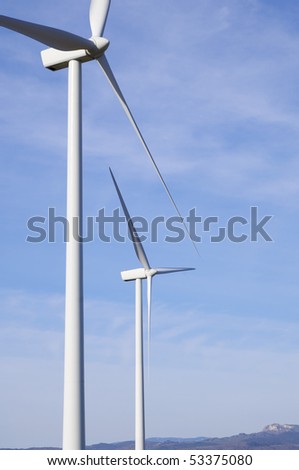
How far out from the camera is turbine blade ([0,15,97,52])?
26203mm

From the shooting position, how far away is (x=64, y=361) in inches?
947

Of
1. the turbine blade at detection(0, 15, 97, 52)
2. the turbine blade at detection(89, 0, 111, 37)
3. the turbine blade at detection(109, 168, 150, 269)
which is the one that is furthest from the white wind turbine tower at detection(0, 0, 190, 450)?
the turbine blade at detection(109, 168, 150, 269)

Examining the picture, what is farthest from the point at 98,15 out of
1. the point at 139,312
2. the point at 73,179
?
the point at 139,312

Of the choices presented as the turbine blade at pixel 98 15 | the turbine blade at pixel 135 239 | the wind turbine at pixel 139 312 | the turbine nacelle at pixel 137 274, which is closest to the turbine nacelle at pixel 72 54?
the turbine blade at pixel 98 15

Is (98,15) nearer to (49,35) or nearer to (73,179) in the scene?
(49,35)

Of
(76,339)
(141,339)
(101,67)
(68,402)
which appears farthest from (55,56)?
(141,339)

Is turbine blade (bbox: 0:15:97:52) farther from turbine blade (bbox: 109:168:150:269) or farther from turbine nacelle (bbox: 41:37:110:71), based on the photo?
turbine blade (bbox: 109:168:150:269)

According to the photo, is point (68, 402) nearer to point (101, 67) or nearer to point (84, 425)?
point (84, 425)

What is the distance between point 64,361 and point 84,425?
200 centimetres

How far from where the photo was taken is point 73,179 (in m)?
25.2

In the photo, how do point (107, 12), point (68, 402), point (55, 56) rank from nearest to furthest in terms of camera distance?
point (68, 402)
point (55, 56)
point (107, 12)

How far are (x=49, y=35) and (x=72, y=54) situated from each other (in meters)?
1.18

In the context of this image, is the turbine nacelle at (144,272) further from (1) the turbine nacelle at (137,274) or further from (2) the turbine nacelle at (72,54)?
(2) the turbine nacelle at (72,54)

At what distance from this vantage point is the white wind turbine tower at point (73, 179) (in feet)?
77.8
